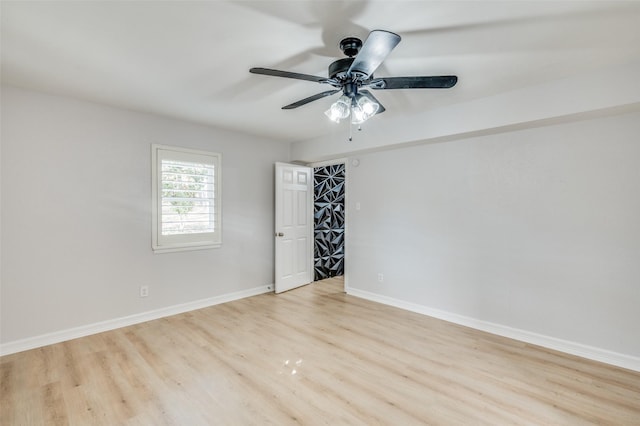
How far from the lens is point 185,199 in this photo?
151 inches

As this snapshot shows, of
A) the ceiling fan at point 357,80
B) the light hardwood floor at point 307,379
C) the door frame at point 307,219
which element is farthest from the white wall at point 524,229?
the ceiling fan at point 357,80

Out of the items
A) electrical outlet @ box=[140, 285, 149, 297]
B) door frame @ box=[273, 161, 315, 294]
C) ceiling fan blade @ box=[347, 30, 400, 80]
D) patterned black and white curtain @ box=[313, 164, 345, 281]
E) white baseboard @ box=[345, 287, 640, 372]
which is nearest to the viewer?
ceiling fan blade @ box=[347, 30, 400, 80]

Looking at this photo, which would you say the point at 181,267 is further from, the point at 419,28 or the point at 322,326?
the point at 419,28

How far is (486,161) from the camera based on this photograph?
332 cm

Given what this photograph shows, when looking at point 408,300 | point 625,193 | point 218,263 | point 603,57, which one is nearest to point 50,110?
point 218,263

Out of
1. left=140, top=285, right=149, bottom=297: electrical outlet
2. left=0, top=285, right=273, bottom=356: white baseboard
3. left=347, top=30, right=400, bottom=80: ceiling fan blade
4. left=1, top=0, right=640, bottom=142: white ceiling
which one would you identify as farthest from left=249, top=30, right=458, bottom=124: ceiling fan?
left=0, top=285, right=273, bottom=356: white baseboard

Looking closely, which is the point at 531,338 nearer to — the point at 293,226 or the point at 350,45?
the point at 350,45

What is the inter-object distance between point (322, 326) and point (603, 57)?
131 inches

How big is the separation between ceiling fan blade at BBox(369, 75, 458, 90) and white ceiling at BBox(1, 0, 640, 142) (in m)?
0.28

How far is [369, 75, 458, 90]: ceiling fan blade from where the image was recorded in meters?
1.88

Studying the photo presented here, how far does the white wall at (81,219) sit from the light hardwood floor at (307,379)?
0.38 metres

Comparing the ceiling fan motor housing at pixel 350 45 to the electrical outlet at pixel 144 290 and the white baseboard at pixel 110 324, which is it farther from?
the white baseboard at pixel 110 324

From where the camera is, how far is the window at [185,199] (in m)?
3.62

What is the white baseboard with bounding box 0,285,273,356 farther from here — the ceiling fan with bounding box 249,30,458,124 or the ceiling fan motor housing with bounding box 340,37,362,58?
the ceiling fan motor housing with bounding box 340,37,362,58
